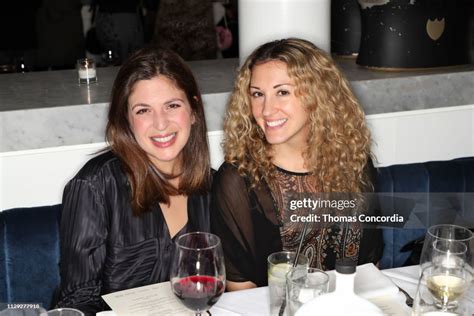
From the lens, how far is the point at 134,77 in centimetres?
191

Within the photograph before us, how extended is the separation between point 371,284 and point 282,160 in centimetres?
59

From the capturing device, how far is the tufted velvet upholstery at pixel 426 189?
2367 millimetres

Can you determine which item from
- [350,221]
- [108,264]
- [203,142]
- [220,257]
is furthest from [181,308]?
[350,221]

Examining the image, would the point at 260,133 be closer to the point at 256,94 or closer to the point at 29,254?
the point at 256,94

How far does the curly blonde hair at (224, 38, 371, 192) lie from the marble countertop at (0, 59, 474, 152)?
0.34m

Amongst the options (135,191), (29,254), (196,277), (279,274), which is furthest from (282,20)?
(196,277)

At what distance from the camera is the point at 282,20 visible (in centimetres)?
253

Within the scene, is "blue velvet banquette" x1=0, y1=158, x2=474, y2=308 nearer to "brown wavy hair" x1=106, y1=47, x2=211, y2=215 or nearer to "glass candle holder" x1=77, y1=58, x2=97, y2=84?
"brown wavy hair" x1=106, y1=47, x2=211, y2=215

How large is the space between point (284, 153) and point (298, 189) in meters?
0.11

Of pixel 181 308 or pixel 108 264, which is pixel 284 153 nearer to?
pixel 108 264

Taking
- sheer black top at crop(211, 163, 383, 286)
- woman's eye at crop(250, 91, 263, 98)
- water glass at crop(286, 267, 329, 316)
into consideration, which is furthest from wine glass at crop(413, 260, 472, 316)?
woman's eye at crop(250, 91, 263, 98)

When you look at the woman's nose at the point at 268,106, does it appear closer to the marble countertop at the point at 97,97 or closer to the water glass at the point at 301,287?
the marble countertop at the point at 97,97

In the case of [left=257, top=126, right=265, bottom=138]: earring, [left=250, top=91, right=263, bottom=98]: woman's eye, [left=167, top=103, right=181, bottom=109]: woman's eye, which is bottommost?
[left=257, top=126, right=265, bottom=138]: earring

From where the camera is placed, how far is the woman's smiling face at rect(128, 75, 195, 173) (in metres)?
1.90
